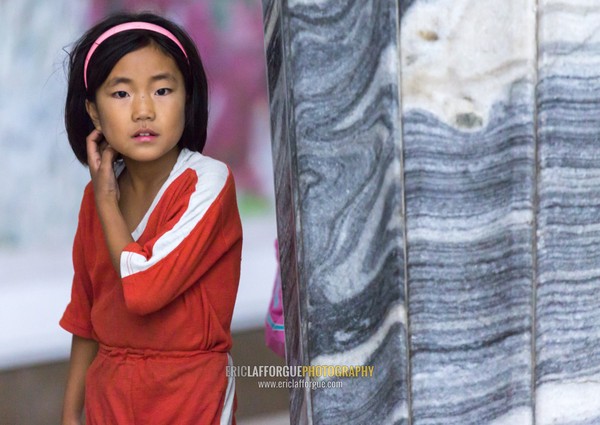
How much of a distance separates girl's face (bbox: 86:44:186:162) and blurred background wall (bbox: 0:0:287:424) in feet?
7.16

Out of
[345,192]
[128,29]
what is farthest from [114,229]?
[345,192]

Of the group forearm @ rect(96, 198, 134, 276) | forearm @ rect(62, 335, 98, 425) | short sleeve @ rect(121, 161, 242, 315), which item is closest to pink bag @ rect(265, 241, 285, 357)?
forearm @ rect(62, 335, 98, 425)

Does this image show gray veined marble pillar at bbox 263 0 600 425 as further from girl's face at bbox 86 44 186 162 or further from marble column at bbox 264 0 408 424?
girl's face at bbox 86 44 186 162

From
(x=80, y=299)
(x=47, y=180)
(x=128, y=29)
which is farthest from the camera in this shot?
(x=47, y=180)

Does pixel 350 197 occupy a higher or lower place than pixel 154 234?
higher

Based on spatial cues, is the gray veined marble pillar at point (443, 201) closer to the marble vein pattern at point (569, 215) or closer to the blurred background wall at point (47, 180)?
the marble vein pattern at point (569, 215)

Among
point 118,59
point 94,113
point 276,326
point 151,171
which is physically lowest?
point 276,326

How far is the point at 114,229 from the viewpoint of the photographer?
82.0 inches

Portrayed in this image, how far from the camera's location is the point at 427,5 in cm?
161

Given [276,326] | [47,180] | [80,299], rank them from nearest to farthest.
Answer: [80,299] < [276,326] < [47,180]

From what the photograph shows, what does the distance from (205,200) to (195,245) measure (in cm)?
10

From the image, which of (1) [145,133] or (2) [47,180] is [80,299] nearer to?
(1) [145,133]

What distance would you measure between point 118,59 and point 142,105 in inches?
4.8

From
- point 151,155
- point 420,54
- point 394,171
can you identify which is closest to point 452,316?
point 394,171
